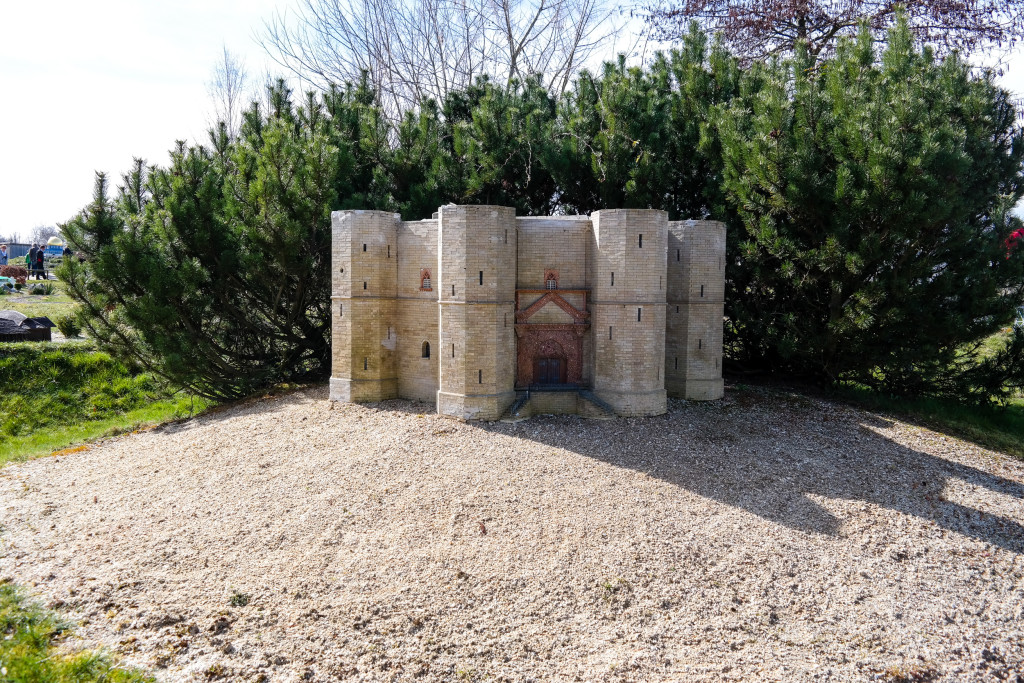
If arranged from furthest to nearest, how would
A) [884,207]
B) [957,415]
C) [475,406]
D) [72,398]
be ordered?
[72,398], [957,415], [884,207], [475,406]

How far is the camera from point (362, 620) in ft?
28.0

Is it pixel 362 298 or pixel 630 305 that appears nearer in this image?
pixel 630 305

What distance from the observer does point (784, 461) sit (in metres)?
13.1

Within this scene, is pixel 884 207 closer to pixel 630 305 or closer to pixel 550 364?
pixel 630 305

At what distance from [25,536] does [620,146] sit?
49.3 ft

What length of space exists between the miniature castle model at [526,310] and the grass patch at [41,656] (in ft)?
25.4

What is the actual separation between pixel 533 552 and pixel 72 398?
16667 millimetres

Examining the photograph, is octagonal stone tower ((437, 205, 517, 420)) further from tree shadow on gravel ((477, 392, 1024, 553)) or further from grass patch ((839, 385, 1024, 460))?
grass patch ((839, 385, 1024, 460))

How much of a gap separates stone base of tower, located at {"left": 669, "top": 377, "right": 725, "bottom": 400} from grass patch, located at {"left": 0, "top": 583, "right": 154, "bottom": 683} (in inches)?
479

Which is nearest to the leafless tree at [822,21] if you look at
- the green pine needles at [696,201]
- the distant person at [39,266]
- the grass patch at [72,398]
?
the green pine needles at [696,201]

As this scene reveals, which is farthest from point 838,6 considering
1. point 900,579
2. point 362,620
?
point 362,620

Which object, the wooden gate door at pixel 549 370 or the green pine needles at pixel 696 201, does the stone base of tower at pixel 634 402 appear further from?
the green pine needles at pixel 696 201

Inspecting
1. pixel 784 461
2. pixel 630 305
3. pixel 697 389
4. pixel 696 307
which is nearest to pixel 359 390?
pixel 630 305

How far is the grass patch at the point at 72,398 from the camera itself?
59.2 feet
